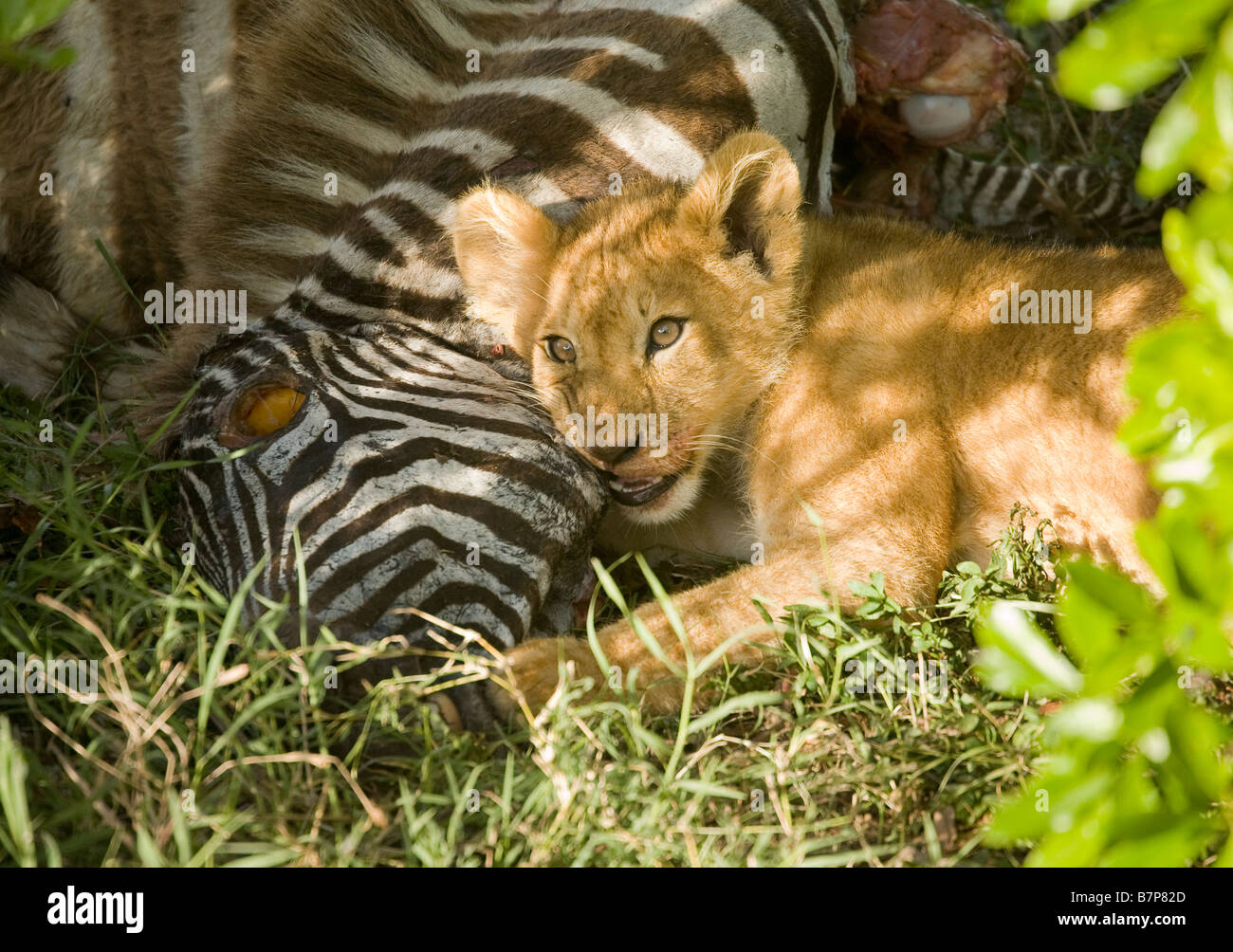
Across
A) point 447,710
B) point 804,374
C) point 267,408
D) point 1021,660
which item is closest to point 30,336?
point 267,408

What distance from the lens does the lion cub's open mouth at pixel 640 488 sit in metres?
3.96

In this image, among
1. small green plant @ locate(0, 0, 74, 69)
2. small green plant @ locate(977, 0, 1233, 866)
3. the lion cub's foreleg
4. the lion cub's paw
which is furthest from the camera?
the lion cub's foreleg

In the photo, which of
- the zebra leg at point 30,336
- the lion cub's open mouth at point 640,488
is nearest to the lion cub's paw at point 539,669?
the lion cub's open mouth at point 640,488

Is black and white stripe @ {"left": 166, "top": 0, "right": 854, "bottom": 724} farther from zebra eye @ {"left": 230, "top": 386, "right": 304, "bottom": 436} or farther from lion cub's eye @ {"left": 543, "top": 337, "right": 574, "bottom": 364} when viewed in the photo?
lion cub's eye @ {"left": 543, "top": 337, "right": 574, "bottom": 364}

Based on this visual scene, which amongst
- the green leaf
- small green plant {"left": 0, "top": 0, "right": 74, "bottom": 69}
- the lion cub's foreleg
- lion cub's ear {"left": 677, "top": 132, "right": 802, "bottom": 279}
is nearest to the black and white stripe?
the lion cub's foreleg

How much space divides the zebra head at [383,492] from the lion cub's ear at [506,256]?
1.10ft

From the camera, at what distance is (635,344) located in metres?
3.97

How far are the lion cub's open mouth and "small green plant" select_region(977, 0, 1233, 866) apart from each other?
221 centimetres

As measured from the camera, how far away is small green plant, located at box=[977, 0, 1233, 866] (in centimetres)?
168

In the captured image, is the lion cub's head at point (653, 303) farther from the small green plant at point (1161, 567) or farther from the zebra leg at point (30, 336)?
the small green plant at point (1161, 567)

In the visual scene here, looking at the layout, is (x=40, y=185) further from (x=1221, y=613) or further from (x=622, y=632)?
(x=1221, y=613)
